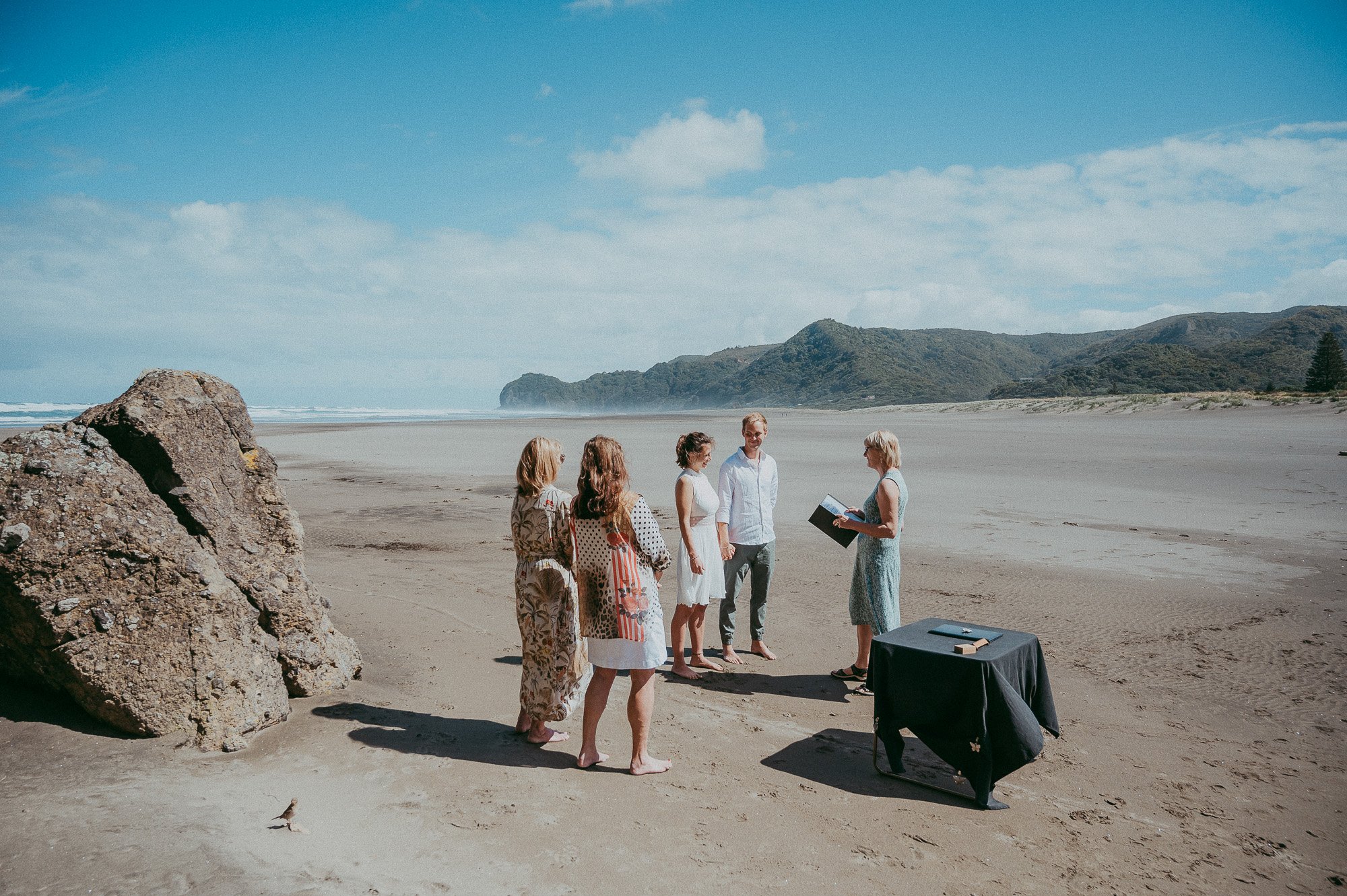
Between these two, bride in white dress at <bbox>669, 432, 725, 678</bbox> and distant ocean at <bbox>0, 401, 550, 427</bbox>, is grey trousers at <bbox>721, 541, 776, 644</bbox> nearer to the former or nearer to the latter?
bride in white dress at <bbox>669, 432, 725, 678</bbox>

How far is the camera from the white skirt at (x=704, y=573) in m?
6.20

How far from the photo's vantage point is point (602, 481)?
4195 mm

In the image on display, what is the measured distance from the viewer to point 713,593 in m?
6.37

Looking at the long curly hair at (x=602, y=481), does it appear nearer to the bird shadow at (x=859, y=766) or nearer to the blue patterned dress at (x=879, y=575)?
the bird shadow at (x=859, y=766)

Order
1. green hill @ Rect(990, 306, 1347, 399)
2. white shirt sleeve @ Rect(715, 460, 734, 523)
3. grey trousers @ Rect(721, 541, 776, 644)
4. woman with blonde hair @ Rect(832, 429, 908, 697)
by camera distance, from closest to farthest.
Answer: woman with blonde hair @ Rect(832, 429, 908, 697)
white shirt sleeve @ Rect(715, 460, 734, 523)
grey trousers @ Rect(721, 541, 776, 644)
green hill @ Rect(990, 306, 1347, 399)

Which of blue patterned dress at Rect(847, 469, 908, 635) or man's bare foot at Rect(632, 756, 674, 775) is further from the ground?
blue patterned dress at Rect(847, 469, 908, 635)

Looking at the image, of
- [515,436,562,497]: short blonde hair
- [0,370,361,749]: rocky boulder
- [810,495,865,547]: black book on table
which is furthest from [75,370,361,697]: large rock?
[810,495,865,547]: black book on table

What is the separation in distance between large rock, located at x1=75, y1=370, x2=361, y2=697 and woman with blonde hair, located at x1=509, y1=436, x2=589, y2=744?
A: 5.61ft

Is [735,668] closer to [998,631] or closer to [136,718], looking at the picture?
[998,631]

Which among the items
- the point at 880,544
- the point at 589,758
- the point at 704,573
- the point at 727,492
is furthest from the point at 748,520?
the point at 589,758

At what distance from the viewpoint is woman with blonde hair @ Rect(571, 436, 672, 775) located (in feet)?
13.9

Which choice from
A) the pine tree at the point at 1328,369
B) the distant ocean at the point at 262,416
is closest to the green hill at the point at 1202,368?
the pine tree at the point at 1328,369

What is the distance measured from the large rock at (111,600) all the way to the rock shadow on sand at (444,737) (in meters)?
0.70

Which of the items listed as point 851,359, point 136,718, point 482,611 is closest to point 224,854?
point 136,718
